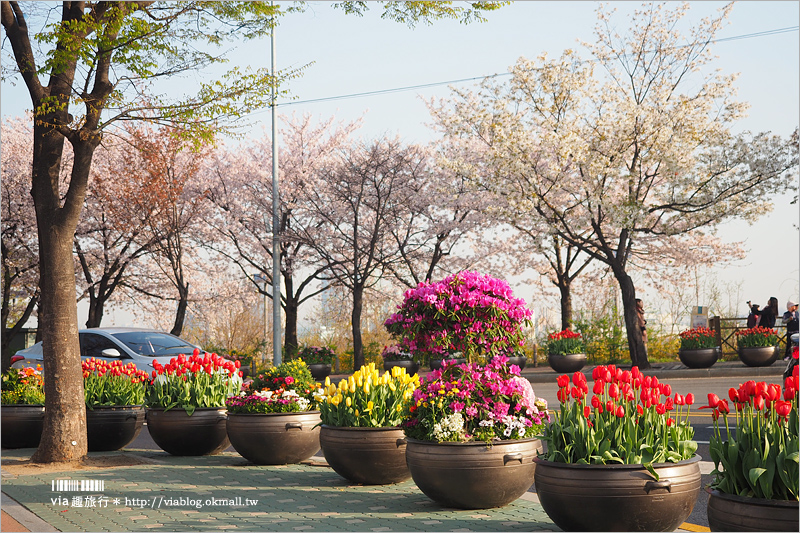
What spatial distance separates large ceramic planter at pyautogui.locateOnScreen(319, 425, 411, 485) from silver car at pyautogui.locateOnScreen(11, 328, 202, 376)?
9.88 meters

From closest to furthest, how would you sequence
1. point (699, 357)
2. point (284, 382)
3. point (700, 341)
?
point (284, 382) < point (699, 357) < point (700, 341)

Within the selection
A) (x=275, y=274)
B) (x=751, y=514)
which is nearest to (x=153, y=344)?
(x=275, y=274)

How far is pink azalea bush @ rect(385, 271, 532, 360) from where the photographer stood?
23.5 feet

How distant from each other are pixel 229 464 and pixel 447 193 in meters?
20.1

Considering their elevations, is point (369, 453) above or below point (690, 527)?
above

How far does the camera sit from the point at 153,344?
17766mm

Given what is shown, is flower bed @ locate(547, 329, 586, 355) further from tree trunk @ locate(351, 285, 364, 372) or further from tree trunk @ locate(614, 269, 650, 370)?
tree trunk @ locate(351, 285, 364, 372)

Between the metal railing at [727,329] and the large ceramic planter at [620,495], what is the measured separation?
71.4 feet

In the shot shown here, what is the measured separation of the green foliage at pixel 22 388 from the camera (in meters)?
12.0

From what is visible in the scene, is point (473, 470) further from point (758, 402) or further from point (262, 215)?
point (262, 215)

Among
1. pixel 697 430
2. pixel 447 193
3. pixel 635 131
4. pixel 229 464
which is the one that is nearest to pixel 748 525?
pixel 229 464

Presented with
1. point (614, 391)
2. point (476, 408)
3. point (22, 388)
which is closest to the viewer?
point (614, 391)

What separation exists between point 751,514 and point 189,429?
757cm

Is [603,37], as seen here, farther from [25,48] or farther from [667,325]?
[25,48]
